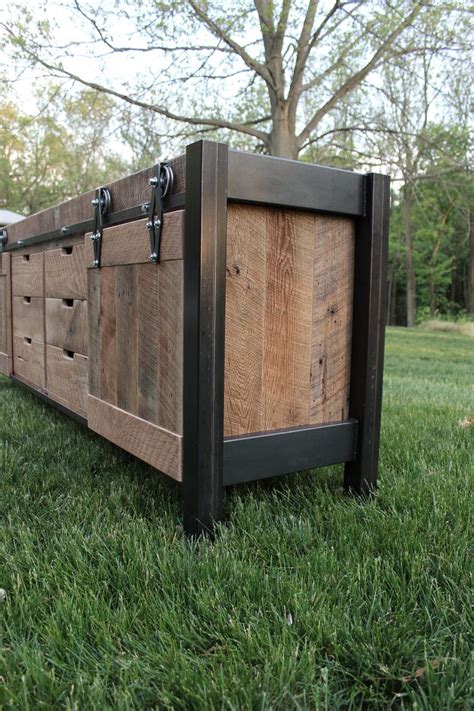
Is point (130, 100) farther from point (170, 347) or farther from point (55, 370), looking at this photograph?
point (170, 347)

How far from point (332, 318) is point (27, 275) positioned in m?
2.06

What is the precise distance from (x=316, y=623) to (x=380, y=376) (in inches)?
40.2

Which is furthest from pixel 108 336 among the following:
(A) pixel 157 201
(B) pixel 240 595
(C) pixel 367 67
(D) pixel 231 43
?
(C) pixel 367 67

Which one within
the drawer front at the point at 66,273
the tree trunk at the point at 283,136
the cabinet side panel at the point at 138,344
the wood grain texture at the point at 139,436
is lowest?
the wood grain texture at the point at 139,436

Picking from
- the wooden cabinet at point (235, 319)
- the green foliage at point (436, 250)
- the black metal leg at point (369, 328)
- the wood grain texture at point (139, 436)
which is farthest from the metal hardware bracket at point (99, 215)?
the green foliage at point (436, 250)

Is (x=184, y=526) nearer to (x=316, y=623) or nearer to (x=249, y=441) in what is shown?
(x=249, y=441)

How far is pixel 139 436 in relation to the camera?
1.91 metres

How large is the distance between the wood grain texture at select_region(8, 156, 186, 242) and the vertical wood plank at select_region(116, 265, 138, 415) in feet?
0.83

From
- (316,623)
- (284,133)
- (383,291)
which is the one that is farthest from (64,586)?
(284,133)

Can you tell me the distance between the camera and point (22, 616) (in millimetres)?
1262

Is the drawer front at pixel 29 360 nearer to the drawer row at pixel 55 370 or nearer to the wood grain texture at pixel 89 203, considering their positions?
the drawer row at pixel 55 370

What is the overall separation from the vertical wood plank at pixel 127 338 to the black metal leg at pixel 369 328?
0.76 metres

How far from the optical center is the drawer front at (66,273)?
7.89 feet

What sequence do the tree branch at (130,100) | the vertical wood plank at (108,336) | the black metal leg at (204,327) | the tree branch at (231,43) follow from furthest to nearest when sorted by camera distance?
1. the tree branch at (130,100)
2. the tree branch at (231,43)
3. the vertical wood plank at (108,336)
4. the black metal leg at (204,327)
